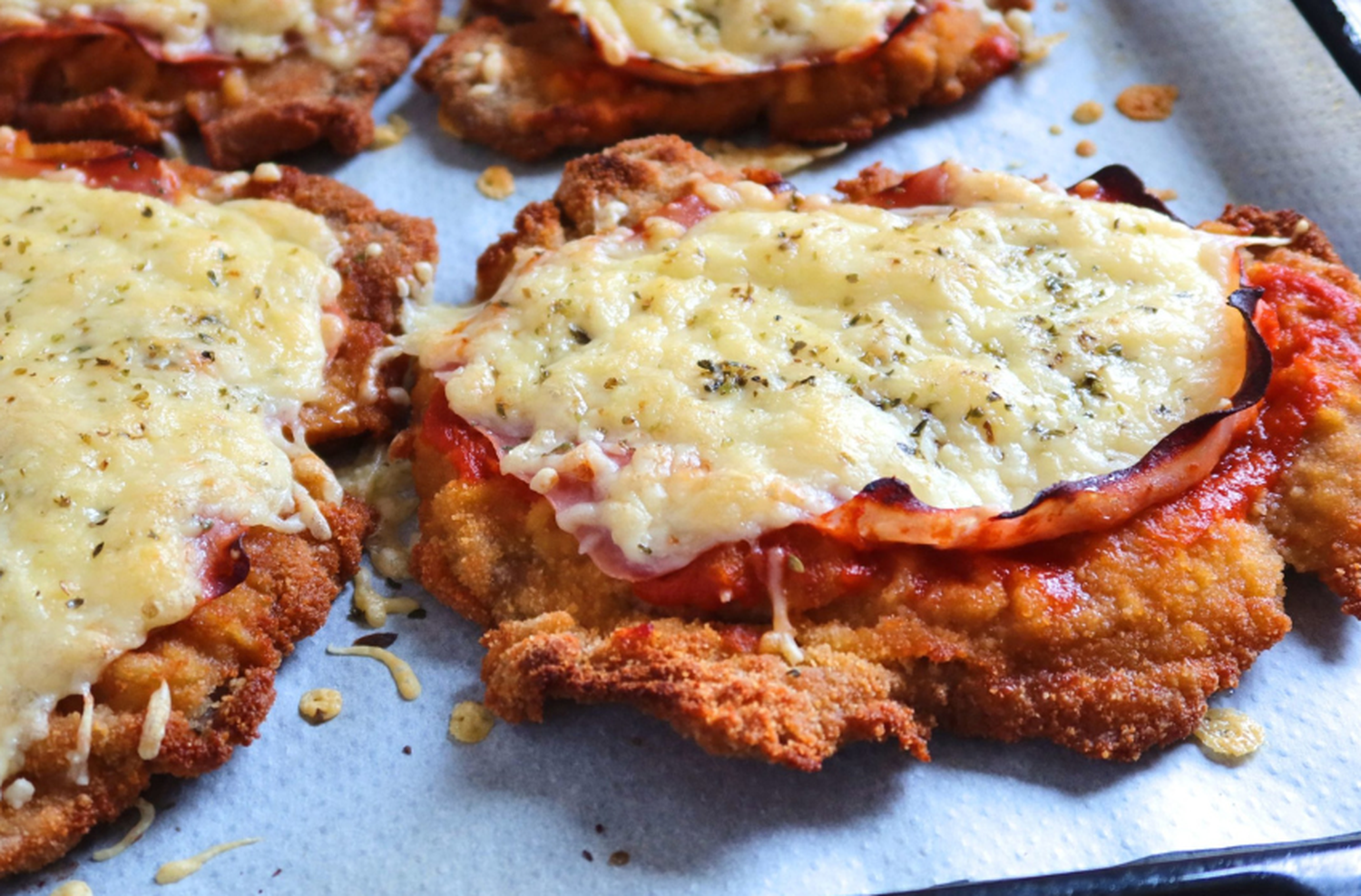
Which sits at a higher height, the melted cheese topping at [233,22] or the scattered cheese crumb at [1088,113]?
the melted cheese topping at [233,22]

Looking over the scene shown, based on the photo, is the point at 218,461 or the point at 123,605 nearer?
the point at 123,605

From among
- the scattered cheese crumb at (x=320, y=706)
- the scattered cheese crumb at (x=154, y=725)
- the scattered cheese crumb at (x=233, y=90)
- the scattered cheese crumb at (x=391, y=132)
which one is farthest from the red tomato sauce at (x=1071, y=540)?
the scattered cheese crumb at (x=233, y=90)

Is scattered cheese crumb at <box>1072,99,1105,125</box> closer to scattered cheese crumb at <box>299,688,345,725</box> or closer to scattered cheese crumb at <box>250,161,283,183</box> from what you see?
scattered cheese crumb at <box>250,161,283,183</box>

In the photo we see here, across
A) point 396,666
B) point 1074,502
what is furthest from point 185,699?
point 1074,502

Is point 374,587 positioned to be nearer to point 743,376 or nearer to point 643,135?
point 743,376

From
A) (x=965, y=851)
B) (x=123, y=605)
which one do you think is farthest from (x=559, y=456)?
(x=965, y=851)

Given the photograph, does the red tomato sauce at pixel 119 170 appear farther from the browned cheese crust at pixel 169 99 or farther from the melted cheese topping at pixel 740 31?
the melted cheese topping at pixel 740 31

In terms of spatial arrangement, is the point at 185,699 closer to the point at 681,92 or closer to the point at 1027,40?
the point at 681,92
